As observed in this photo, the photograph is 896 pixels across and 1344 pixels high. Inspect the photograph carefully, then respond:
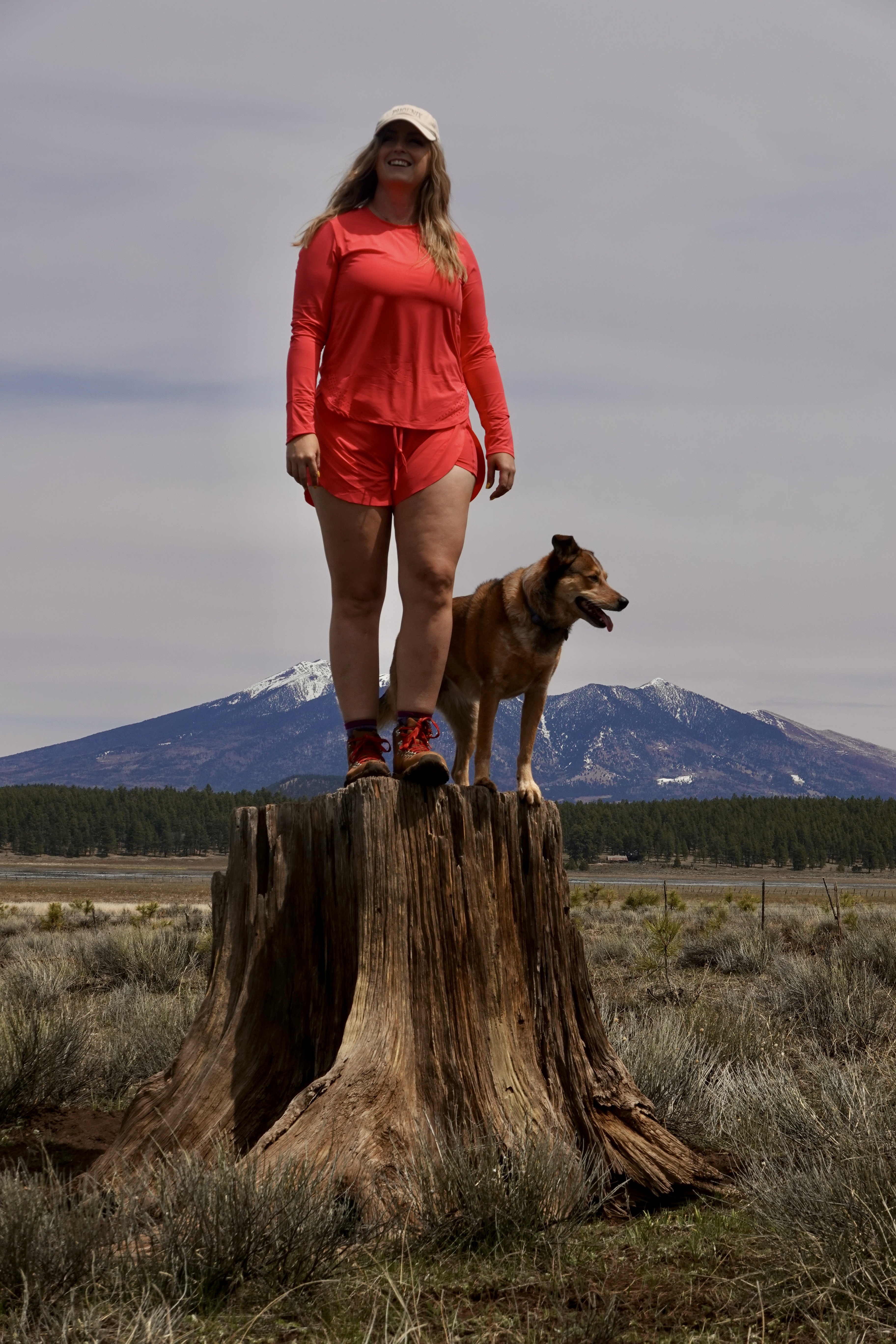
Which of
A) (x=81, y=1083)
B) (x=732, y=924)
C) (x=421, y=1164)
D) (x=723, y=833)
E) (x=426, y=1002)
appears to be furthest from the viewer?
(x=723, y=833)

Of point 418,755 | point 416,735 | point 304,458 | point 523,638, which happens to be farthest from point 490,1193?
point 304,458

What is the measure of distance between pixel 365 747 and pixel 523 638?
3.23ft

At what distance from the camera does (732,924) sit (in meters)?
21.6

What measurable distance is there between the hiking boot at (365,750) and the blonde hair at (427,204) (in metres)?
2.01

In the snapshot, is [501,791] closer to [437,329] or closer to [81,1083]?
[437,329]

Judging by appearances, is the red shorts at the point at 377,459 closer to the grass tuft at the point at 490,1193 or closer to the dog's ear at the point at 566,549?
the dog's ear at the point at 566,549

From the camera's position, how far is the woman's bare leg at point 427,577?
14.9 ft

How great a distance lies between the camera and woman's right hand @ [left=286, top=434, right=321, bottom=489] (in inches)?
173

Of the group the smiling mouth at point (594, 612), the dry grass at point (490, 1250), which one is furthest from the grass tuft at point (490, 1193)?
the smiling mouth at point (594, 612)

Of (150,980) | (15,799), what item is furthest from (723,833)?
(150,980)

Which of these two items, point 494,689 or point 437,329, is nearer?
point 437,329

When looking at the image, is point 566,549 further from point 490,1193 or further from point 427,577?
point 490,1193

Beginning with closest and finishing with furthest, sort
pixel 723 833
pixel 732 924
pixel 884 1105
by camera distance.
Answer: pixel 884 1105 < pixel 732 924 < pixel 723 833

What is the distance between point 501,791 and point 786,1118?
2.24 m
